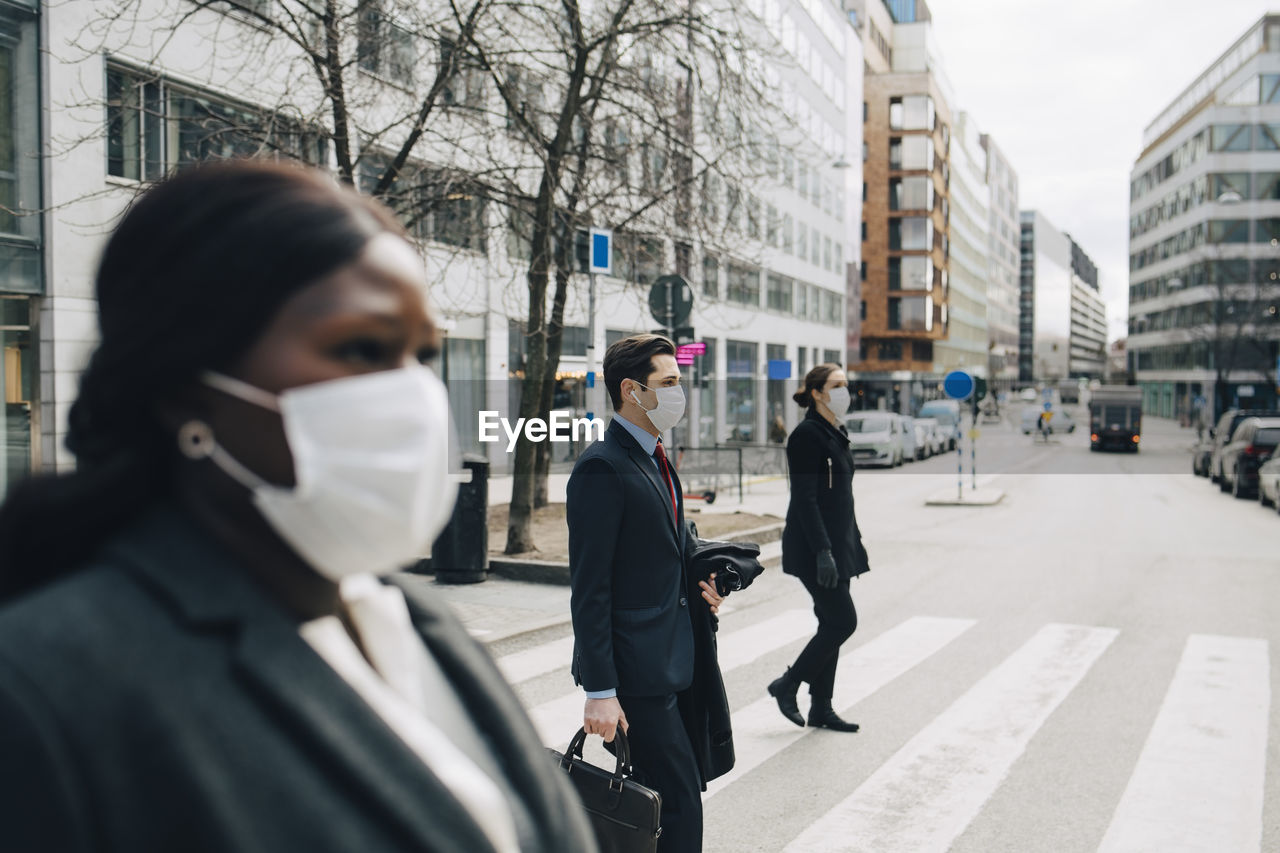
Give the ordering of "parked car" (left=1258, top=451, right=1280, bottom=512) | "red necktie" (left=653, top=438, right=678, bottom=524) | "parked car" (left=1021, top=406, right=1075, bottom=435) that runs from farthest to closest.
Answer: "parked car" (left=1021, top=406, right=1075, bottom=435)
"parked car" (left=1258, top=451, right=1280, bottom=512)
"red necktie" (left=653, top=438, right=678, bottom=524)

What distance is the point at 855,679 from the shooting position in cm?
762

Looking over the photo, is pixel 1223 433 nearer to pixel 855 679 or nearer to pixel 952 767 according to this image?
pixel 855 679

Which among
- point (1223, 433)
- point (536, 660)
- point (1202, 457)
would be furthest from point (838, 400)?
point (1202, 457)

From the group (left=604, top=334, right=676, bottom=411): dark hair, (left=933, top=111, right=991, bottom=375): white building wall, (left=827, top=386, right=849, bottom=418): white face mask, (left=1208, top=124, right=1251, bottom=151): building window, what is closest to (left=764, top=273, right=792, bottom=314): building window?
(left=827, top=386, right=849, bottom=418): white face mask

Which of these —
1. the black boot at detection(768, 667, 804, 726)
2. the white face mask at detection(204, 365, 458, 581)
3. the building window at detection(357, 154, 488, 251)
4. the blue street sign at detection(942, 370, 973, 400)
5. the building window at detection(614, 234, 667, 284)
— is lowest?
the black boot at detection(768, 667, 804, 726)

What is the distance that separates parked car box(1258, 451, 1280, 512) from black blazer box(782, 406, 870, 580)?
17502 millimetres

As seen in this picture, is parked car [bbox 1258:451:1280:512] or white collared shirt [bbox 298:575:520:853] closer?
white collared shirt [bbox 298:575:520:853]

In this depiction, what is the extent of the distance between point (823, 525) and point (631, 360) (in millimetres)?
2484

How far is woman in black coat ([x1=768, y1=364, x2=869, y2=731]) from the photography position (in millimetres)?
6004

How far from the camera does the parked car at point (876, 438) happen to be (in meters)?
34.2

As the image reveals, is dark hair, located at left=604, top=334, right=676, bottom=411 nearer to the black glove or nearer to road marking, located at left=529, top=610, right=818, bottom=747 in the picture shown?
the black glove

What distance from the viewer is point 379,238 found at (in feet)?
3.70

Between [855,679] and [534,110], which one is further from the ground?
[534,110]

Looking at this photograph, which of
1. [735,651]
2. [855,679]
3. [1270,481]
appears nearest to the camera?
[855,679]
